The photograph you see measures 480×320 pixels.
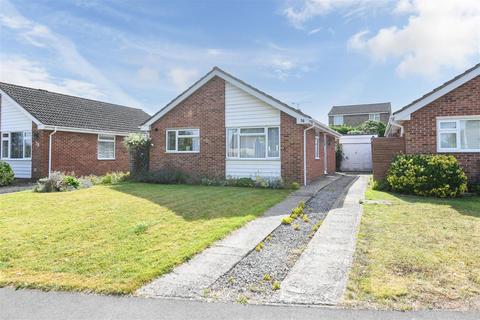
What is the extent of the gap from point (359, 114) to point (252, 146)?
4034 centimetres

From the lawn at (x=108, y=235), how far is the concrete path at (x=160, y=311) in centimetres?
31

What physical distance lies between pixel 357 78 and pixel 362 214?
14406 mm

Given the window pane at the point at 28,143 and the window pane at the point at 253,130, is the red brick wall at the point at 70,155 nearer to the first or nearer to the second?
the window pane at the point at 28,143

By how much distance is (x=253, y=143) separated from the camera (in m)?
15.3

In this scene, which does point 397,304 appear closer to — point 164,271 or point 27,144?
point 164,271

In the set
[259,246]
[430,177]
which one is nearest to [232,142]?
[430,177]

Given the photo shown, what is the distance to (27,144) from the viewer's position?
18531mm

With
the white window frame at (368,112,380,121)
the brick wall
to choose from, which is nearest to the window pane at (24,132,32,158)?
the brick wall

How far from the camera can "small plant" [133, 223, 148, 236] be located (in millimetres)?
6505

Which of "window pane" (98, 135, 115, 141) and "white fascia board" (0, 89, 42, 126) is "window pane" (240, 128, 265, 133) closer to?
"window pane" (98, 135, 115, 141)

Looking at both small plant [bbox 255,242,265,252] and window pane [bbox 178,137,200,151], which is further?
window pane [bbox 178,137,200,151]

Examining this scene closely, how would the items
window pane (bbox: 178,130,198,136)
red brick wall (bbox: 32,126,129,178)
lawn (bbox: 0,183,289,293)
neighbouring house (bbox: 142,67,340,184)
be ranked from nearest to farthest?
lawn (bbox: 0,183,289,293), neighbouring house (bbox: 142,67,340,184), window pane (bbox: 178,130,198,136), red brick wall (bbox: 32,126,129,178)

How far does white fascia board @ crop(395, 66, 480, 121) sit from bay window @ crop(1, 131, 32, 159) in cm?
1949

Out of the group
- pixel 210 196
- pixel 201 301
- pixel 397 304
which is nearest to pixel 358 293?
pixel 397 304
